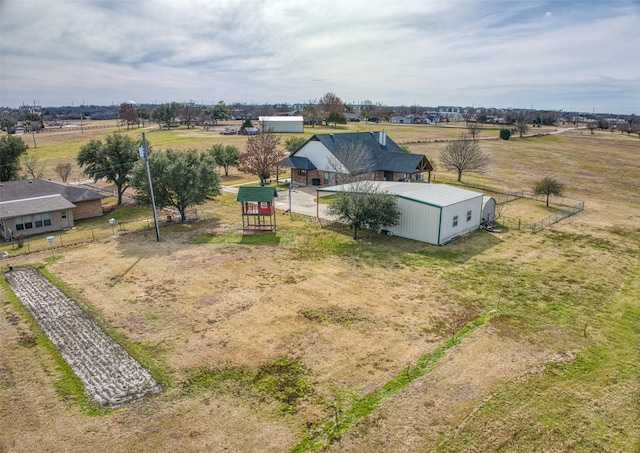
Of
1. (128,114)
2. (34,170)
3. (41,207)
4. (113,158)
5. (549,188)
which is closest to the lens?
(41,207)

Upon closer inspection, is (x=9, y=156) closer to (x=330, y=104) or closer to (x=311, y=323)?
(x=311, y=323)

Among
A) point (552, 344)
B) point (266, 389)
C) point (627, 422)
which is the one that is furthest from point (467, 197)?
point (266, 389)

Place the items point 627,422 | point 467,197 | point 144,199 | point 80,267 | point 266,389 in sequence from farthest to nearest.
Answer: point 144,199, point 467,197, point 80,267, point 266,389, point 627,422

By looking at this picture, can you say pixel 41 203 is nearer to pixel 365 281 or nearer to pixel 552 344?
pixel 365 281

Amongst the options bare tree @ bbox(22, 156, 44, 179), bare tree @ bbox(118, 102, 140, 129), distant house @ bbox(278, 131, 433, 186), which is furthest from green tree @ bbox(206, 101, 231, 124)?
distant house @ bbox(278, 131, 433, 186)

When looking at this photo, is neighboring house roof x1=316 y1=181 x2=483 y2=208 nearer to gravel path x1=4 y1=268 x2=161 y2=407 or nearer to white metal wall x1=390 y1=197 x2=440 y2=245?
white metal wall x1=390 y1=197 x2=440 y2=245

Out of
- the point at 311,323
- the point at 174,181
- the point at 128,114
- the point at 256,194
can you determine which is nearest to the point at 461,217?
the point at 256,194

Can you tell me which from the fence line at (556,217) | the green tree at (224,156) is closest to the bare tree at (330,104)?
the green tree at (224,156)
